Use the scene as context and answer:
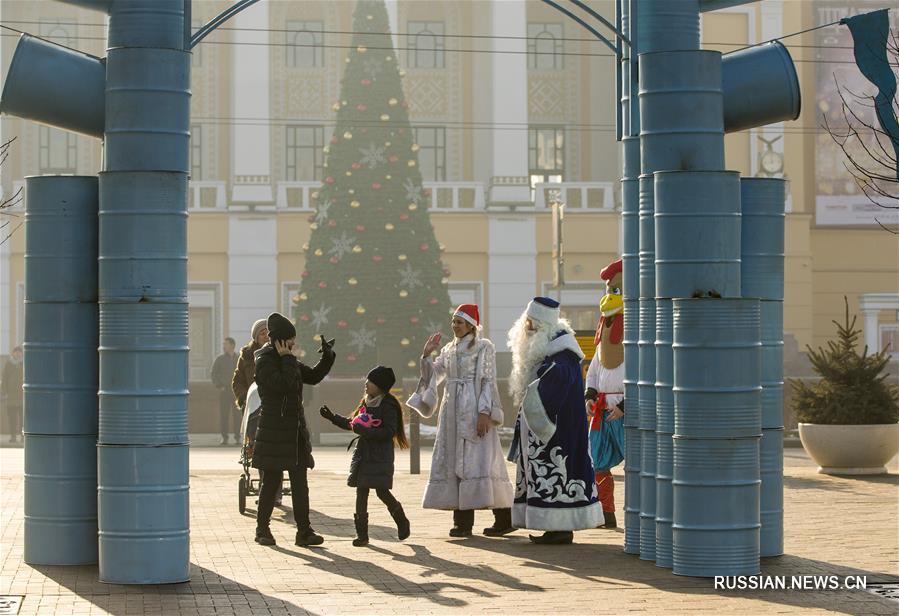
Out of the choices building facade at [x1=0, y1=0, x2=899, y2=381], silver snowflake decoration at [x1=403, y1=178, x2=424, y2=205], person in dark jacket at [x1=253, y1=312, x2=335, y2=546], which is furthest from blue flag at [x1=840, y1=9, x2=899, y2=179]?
building facade at [x1=0, y1=0, x2=899, y2=381]

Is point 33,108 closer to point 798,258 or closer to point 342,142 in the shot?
point 342,142

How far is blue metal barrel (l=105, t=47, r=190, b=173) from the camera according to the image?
11086 millimetres

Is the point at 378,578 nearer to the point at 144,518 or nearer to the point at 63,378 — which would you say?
the point at 144,518

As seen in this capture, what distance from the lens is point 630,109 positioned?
12492 mm

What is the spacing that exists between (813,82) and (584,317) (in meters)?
8.09

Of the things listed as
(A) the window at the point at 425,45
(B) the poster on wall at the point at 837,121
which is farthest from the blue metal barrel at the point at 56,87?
(A) the window at the point at 425,45

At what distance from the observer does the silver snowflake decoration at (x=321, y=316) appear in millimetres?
33938

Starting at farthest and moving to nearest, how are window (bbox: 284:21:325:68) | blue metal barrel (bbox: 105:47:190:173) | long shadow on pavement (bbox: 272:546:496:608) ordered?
window (bbox: 284:21:325:68), blue metal barrel (bbox: 105:47:190:173), long shadow on pavement (bbox: 272:546:496:608)

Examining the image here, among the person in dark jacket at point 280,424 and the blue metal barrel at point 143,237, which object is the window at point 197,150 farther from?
the blue metal barrel at point 143,237

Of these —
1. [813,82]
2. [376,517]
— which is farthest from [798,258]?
[376,517]

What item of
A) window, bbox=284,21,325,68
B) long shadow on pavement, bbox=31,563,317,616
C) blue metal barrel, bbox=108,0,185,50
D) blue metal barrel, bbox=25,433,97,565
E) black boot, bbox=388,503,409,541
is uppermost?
window, bbox=284,21,325,68

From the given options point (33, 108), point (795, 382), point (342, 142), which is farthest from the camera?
point (342, 142)

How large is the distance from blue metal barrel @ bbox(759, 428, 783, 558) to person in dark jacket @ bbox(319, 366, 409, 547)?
268cm

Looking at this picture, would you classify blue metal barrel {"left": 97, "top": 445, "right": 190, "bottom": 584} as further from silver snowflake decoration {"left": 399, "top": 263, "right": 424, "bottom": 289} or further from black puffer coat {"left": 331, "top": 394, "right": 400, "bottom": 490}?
silver snowflake decoration {"left": 399, "top": 263, "right": 424, "bottom": 289}
